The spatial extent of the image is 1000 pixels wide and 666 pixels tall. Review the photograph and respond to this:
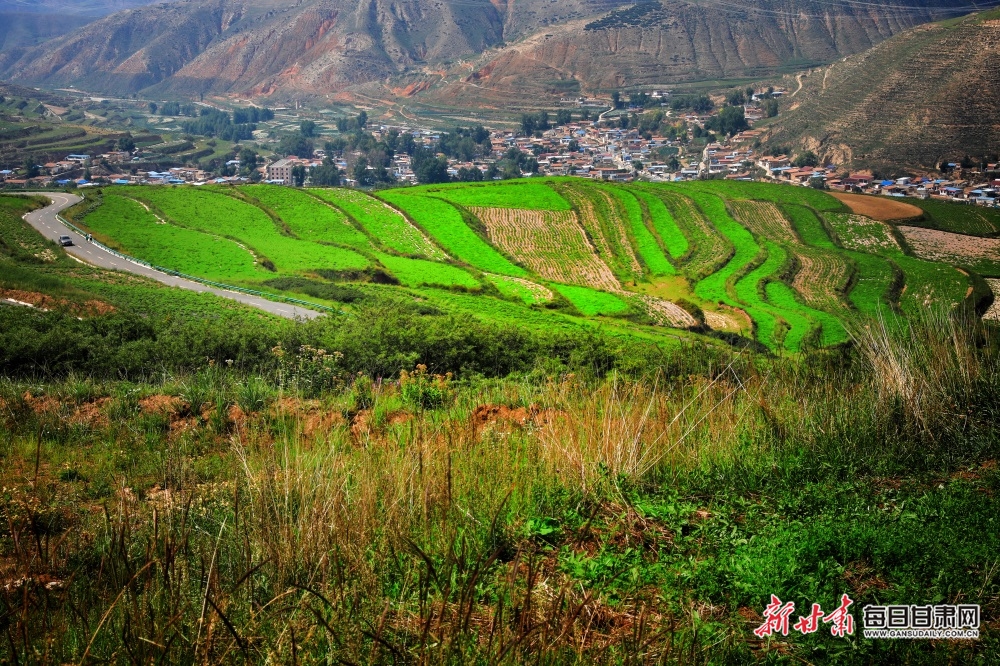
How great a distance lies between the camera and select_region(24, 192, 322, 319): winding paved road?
21862mm

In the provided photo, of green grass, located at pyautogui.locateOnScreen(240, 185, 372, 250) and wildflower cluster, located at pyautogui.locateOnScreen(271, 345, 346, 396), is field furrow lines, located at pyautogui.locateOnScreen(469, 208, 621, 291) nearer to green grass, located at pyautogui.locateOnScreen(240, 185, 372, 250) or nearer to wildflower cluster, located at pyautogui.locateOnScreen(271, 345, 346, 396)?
green grass, located at pyautogui.locateOnScreen(240, 185, 372, 250)

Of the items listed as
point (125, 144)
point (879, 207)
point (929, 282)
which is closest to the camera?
point (929, 282)

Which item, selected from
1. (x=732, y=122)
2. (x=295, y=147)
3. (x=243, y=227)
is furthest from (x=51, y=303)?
(x=732, y=122)

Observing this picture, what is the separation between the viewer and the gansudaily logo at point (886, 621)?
257 cm

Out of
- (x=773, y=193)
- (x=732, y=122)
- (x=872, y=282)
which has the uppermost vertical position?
(x=732, y=122)

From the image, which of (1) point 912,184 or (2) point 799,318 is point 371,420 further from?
(1) point 912,184

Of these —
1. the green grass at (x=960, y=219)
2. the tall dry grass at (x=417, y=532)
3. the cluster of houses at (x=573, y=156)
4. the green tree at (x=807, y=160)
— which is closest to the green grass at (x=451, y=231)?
the green grass at (x=960, y=219)

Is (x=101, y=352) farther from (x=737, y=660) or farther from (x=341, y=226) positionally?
(x=341, y=226)

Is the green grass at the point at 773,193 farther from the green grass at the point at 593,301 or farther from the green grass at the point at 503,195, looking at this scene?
the green grass at the point at 593,301

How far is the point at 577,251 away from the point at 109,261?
21.5 metres

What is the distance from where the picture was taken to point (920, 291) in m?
34.5

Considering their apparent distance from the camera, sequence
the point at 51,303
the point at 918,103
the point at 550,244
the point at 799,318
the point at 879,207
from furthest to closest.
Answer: the point at 918,103
the point at 879,207
the point at 550,244
the point at 799,318
the point at 51,303

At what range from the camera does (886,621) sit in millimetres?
2613

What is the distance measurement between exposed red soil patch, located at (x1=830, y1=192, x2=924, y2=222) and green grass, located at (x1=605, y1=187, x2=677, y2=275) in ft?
A: 46.6
